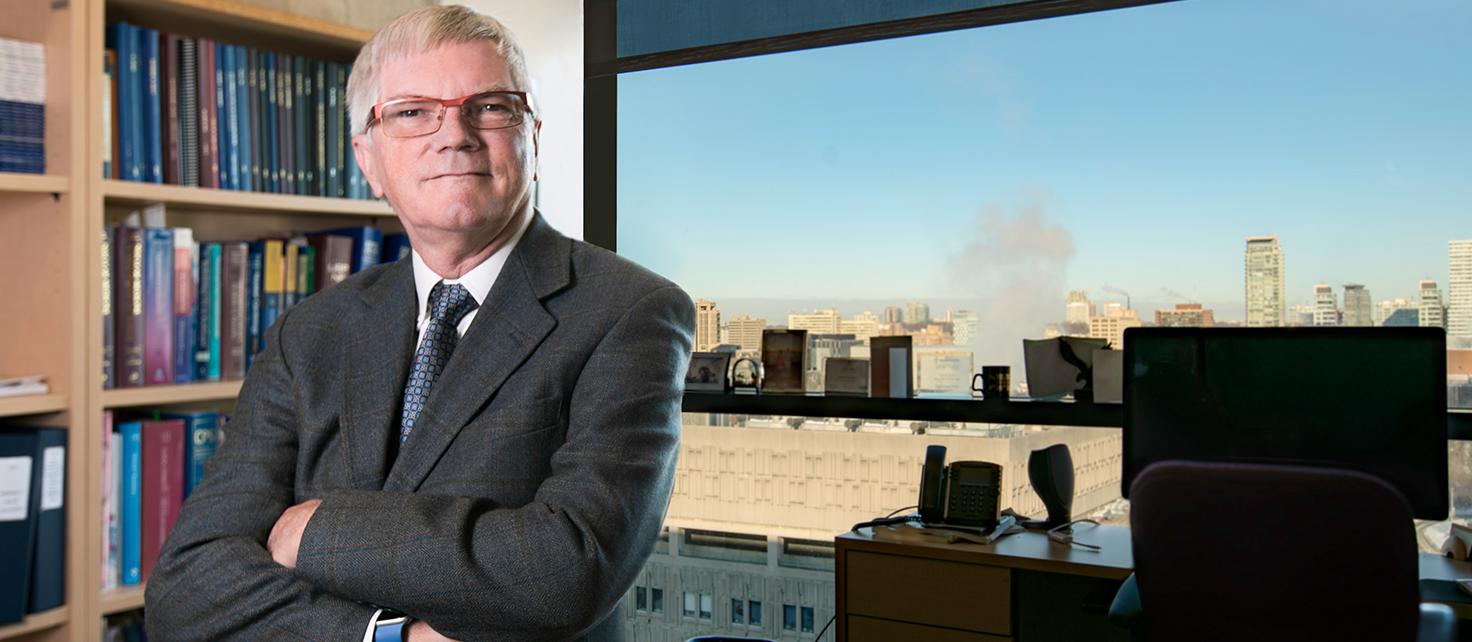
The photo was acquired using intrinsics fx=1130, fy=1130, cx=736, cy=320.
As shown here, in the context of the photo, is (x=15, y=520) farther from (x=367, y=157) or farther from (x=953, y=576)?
(x=953, y=576)

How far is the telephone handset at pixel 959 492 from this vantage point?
128 inches

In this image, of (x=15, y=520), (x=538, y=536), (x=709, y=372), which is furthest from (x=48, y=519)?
(x=709, y=372)

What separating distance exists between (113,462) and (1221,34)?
3151 mm

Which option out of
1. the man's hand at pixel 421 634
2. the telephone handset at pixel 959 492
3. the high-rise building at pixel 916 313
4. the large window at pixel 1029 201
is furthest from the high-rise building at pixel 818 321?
the man's hand at pixel 421 634

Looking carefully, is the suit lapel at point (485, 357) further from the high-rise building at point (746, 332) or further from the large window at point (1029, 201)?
the high-rise building at point (746, 332)

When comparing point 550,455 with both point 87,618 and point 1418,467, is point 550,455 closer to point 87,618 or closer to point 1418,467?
point 87,618

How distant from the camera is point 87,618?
82.8 inches

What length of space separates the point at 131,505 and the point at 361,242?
0.74m

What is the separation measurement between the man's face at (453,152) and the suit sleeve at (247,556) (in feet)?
1.06

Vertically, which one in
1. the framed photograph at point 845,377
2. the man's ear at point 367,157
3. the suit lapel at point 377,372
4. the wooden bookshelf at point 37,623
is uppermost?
the man's ear at point 367,157

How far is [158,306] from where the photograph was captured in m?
2.24

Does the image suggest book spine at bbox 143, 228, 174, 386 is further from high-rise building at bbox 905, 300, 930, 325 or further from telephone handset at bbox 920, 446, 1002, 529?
high-rise building at bbox 905, 300, 930, 325

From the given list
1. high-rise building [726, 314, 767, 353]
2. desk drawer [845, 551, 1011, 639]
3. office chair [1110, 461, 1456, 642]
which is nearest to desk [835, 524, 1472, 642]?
desk drawer [845, 551, 1011, 639]

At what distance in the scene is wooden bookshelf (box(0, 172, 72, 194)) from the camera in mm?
1982
